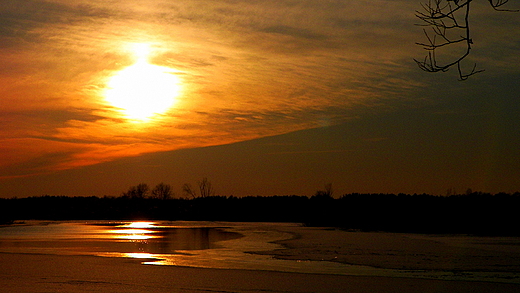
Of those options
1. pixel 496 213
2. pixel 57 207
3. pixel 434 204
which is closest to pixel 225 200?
pixel 57 207

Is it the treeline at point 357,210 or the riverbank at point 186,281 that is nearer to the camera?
the riverbank at point 186,281

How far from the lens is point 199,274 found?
48.3 feet

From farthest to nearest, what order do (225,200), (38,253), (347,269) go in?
(225,200)
(38,253)
(347,269)

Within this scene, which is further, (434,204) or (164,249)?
(434,204)

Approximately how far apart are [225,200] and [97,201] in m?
33.7

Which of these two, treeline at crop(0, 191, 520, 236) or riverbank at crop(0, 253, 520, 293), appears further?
treeline at crop(0, 191, 520, 236)

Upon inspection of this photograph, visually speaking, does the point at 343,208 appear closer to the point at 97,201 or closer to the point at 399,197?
the point at 399,197

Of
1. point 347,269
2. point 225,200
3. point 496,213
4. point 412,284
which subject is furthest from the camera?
point 225,200

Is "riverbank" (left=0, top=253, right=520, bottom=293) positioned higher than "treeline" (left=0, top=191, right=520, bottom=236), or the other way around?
"treeline" (left=0, top=191, right=520, bottom=236)

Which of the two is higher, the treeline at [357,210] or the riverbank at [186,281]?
the treeline at [357,210]

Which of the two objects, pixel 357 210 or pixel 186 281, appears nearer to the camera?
pixel 186 281

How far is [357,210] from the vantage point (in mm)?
62531

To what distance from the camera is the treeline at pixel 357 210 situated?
48.4 metres

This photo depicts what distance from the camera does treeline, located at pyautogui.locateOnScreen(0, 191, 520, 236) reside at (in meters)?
48.4
